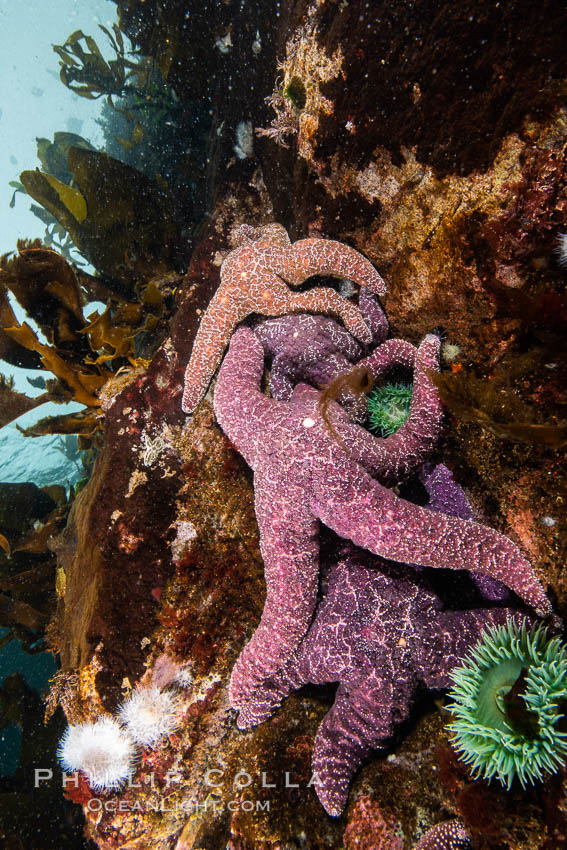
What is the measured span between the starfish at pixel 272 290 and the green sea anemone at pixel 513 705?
2.84m

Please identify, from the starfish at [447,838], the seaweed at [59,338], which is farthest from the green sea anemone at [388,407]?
the seaweed at [59,338]

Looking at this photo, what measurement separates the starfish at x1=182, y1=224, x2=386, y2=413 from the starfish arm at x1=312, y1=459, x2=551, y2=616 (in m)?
1.59

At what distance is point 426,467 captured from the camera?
12.3 feet

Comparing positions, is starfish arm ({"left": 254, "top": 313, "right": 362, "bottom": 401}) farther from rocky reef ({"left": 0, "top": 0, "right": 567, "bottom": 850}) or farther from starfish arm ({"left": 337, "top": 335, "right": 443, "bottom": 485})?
starfish arm ({"left": 337, "top": 335, "right": 443, "bottom": 485})

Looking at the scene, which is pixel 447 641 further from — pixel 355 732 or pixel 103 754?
pixel 103 754

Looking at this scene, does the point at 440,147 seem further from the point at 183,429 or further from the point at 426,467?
the point at 183,429

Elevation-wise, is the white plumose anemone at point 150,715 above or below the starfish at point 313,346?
below

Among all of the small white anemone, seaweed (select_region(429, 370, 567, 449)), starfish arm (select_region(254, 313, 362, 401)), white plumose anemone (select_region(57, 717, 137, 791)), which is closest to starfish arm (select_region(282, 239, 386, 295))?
starfish arm (select_region(254, 313, 362, 401))

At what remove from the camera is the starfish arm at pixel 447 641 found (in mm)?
3314

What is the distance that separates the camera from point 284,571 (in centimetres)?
343

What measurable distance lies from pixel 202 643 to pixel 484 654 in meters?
2.80

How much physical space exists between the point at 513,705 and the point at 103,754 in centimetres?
393

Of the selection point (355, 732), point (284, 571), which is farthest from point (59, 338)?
point (355, 732)

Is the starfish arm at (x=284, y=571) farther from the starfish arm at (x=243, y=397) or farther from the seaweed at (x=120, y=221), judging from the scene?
the seaweed at (x=120, y=221)
